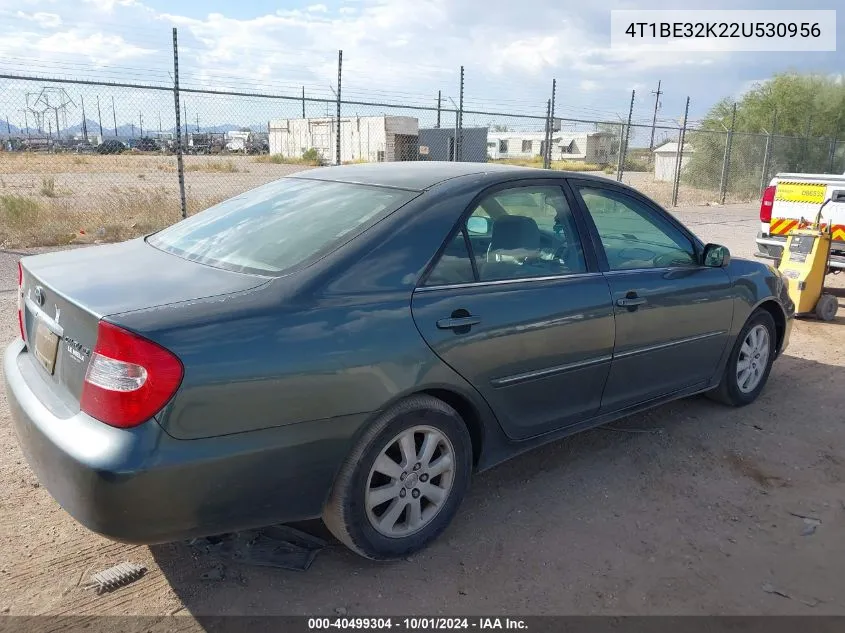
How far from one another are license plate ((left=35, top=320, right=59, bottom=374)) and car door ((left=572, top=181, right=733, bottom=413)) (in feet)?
8.38

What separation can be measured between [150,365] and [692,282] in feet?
10.2

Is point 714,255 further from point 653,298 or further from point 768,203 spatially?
point 768,203

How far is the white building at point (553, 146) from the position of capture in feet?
168

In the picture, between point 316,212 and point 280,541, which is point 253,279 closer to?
point 316,212

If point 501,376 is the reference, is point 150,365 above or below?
above

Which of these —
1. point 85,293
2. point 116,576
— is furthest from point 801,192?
point 116,576

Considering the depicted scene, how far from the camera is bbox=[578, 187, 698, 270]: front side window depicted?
3.75m

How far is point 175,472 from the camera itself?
7.47 feet

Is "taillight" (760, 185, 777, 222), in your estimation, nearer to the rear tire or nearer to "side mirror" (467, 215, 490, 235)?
the rear tire

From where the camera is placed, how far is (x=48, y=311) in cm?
274

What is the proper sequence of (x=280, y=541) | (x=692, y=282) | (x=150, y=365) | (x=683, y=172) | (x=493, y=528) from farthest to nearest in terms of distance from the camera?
(x=683, y=172), (x=692, y=282), (x=493, y=528), (x=280, y=541), (x=150, y=365)

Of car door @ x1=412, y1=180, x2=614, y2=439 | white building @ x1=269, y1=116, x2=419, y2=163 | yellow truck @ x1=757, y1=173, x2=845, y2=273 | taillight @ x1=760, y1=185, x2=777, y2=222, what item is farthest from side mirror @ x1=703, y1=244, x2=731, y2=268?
white building @ x1=269, y1=116, x2=419, y2=163

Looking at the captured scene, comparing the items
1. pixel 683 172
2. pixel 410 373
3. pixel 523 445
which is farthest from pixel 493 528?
pixel 683 172

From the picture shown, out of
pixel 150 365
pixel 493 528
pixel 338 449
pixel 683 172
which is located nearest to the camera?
pixel 150 365
